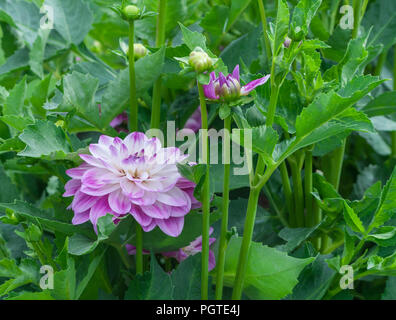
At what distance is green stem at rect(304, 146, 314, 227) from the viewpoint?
0.41 metres

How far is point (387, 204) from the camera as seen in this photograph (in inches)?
13.6

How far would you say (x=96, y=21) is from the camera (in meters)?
0.55

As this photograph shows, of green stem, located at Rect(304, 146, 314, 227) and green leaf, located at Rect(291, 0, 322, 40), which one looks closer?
green leaf, located at Rect(291, 0, 322, 40)

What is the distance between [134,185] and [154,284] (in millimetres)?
65

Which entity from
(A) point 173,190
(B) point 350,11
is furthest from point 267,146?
(B) point 350,11

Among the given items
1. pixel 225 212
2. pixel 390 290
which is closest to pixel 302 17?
pixel 225 212

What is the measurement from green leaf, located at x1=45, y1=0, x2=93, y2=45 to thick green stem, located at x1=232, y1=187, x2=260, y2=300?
247 mm

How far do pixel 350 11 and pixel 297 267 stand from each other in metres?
0.21

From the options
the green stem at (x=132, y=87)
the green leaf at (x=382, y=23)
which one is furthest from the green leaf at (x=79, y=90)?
the green leaf at (x=382, y=23)

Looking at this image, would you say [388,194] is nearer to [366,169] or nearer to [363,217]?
[363,217]

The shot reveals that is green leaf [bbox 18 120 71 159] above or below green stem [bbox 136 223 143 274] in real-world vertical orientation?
above

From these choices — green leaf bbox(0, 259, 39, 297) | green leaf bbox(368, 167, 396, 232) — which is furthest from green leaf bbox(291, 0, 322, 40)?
green leaf bbox(0, 259, 39, 297)

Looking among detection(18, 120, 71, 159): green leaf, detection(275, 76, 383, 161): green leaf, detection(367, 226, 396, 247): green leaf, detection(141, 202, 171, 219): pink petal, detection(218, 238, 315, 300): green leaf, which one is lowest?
detection(218, 238, 315, 300): green leaf

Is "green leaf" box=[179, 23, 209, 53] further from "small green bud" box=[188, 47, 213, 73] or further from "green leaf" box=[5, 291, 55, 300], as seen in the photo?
"green leaf" box=[5, 291, 55, 300]
